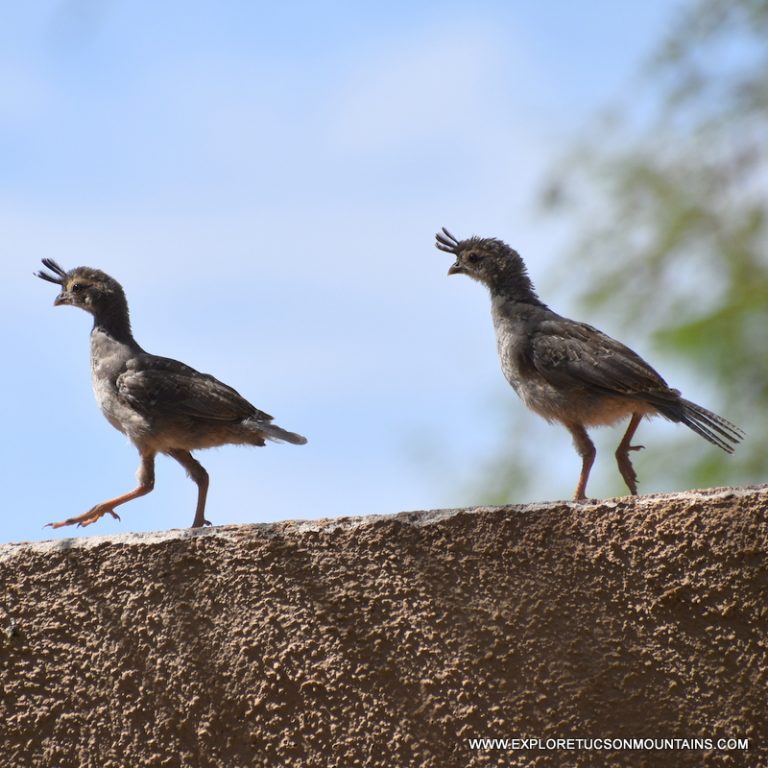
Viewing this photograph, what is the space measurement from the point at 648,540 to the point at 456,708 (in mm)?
646

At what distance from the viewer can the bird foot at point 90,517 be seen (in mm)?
4686

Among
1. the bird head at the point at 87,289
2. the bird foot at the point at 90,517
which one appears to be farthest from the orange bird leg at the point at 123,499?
the bird head at the point at 87,289

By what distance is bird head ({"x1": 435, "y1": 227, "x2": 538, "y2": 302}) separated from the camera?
19.7 feet

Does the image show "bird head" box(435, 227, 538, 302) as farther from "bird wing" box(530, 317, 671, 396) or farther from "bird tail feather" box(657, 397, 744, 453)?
"bird tail feather" box(657, 397, 744, 453)

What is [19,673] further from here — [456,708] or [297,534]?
[456,708]

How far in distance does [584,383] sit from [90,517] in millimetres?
2195

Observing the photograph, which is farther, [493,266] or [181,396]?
[493,266]

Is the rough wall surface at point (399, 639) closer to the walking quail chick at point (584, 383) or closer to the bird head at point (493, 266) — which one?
the walking quail chick at point (584, 383)

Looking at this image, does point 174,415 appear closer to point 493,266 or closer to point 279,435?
point 279,435

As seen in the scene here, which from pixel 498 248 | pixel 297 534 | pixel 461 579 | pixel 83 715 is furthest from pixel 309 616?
pixel 498 248

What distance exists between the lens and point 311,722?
3031 millimetres

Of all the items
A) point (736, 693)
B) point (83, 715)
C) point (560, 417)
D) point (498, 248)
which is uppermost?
point (498, 248)

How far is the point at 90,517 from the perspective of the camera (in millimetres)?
4934

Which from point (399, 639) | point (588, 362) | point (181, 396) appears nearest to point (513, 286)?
point (588, 362)
